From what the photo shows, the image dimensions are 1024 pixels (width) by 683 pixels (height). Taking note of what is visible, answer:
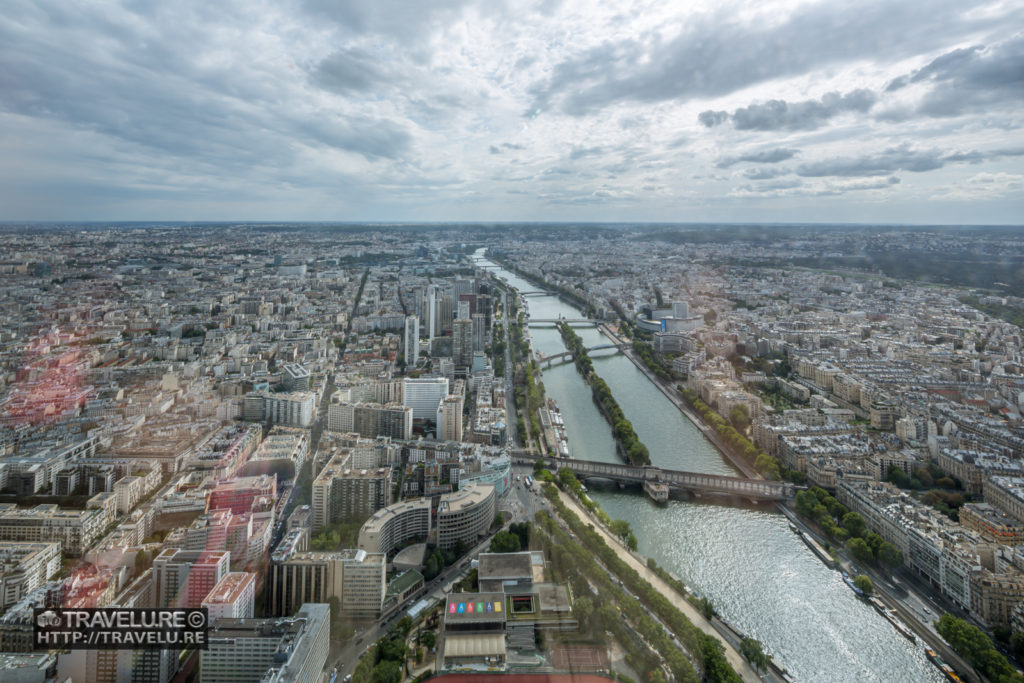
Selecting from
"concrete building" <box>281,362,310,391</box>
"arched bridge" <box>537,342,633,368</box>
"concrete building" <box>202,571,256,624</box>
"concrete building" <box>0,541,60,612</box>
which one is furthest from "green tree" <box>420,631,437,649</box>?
"arched bridge" <box>537,342,633,368</box>

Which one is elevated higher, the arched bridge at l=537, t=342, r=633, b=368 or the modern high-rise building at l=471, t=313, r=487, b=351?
the modern high-rise building at l=471, t=313, r=487, b=351

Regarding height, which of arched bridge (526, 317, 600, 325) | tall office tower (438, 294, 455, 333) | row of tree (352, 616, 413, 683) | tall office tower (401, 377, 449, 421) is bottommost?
row of tree (352, 616, 413, 683)

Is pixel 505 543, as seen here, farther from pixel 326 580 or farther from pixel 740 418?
pixel 740 418

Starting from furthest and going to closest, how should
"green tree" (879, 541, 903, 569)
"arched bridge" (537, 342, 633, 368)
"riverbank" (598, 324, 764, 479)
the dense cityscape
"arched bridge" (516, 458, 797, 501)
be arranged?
"arched bridge" (537, 342, 633, 368), "riverbank" (598, 324, 764, 479), "arched bridge" (516, 458, 797, 501), "green tree" (879, 541, 903, 569), the dense cityscape

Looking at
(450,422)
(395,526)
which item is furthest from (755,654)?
(450,422)

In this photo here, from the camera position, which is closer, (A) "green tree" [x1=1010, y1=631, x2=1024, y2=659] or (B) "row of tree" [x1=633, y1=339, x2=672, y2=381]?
(A) "green tree" [x1=1010, y1=631, x2=1024, y2=659]

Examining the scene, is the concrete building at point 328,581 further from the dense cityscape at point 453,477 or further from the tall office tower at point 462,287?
the tall office tower at point 462,287

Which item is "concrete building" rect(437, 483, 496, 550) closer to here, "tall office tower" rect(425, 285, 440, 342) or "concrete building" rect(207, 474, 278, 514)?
"concrete building" rect(207, 474, 278, 514)

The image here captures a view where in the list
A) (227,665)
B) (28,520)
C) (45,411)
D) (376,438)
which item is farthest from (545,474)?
(45,411)
